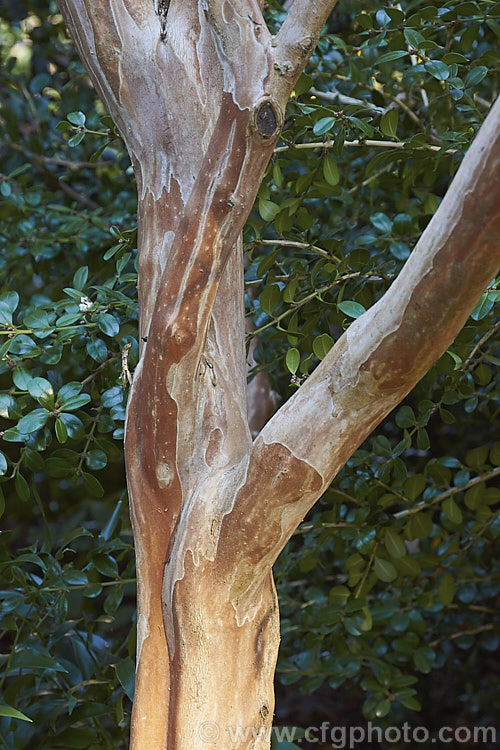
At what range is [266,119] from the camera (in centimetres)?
73

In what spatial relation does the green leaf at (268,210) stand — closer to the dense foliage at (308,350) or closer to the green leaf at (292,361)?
the dense foliage at (308,350)

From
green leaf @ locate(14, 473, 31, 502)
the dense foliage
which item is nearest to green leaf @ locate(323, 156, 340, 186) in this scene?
the dense foliage

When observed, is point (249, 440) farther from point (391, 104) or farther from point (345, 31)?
point (345, 31)

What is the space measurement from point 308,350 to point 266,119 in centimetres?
41

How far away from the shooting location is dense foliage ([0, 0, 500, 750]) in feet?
3.26

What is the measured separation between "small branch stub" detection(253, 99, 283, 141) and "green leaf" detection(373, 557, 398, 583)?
29.4 inches

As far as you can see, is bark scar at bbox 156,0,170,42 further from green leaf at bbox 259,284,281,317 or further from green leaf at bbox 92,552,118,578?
green leaf at bbox 92,552,118,578

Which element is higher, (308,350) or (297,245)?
(297,245)

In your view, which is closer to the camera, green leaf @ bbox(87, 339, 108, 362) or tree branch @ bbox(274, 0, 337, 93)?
tree branch @ bbox(274, 0, 337, 93)

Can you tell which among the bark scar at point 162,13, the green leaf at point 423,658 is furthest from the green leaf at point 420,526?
the bark scar at point 162,13

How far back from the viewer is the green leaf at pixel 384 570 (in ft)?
3.81

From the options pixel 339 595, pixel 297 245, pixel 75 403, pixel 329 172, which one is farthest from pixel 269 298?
pixel 339 595

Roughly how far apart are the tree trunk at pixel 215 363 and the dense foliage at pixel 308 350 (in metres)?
0.14

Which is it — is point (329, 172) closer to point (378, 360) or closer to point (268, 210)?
point (268, 210)
